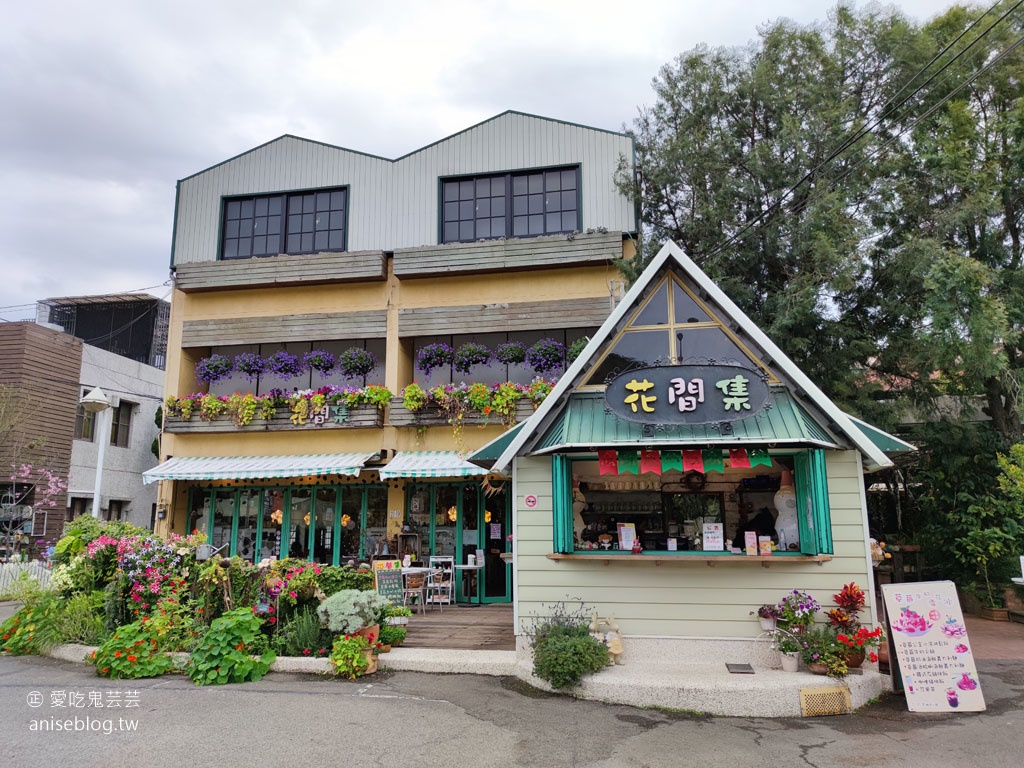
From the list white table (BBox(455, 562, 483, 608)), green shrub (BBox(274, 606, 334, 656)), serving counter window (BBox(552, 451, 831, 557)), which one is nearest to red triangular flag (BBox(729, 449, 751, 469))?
serving counter window (BBox(552, 451, 831, 557))

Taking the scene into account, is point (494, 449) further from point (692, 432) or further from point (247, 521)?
point (247, 521)

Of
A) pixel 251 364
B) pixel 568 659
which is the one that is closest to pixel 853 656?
pixel 568 659

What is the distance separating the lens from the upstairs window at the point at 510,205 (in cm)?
1655

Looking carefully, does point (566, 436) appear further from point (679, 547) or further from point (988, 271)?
point (988, 271)

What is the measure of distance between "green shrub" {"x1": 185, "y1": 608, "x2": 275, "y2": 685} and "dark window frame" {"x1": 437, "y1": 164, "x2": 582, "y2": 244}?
10416mm

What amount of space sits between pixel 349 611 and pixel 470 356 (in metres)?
7.86

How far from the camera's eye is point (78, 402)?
20875 mm

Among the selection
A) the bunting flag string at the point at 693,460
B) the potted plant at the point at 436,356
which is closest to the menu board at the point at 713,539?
the bunting flag string at the point at 693,460

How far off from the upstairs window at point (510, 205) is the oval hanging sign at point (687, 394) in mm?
8399

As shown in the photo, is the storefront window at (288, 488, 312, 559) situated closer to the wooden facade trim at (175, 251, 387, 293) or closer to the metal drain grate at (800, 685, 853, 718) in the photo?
the wooden facade trim at (175, 251, 387, 293)

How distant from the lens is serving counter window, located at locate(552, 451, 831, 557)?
8.62 m

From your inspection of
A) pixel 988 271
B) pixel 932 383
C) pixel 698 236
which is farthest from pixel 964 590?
pixel 698 236

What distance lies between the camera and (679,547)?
30.6ft

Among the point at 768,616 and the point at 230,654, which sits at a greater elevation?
the point at 768,616
